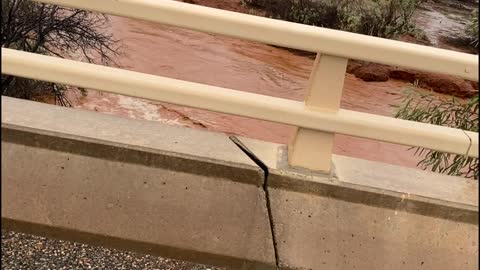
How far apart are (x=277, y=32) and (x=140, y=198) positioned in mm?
952

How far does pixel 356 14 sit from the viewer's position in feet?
54.2

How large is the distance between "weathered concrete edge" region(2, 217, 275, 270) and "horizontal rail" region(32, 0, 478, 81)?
992 mm

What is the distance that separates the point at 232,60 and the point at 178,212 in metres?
11.5

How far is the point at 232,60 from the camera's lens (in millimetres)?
14398

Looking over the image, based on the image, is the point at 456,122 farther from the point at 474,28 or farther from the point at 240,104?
the point at 240,104

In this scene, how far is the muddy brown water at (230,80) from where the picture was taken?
33.2 feet

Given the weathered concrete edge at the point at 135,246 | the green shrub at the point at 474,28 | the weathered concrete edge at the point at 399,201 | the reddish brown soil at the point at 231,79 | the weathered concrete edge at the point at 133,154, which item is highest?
the green shrub at the point at 474,28

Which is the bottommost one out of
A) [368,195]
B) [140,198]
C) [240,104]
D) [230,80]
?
[230,80]

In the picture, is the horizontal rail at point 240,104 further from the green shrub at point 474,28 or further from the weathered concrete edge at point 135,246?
the weathered concrete edge at point 135,246

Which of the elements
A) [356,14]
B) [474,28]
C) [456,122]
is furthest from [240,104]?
[356,14]

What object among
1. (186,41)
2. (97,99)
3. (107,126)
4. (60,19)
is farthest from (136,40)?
(107,126)

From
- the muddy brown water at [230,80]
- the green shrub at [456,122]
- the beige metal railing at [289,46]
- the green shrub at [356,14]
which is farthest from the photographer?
the green shrub at [356,14]

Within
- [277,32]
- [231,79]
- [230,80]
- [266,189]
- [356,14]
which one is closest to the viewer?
[277,32]

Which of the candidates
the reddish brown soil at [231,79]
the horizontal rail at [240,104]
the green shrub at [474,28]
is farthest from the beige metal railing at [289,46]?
the reddish brown soil at [231,79]
